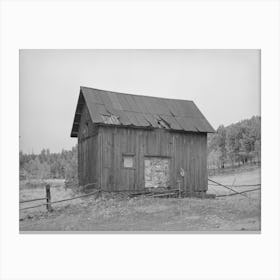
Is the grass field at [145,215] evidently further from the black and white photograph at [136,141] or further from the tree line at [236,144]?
the tree line at [236,144]

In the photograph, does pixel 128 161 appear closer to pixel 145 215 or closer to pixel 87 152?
pixel 87 152

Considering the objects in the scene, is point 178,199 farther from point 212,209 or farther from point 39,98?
point 39,98

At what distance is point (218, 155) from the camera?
34.9 feet

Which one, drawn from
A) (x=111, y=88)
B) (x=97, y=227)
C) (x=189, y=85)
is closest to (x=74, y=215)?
(x=97, y=227)

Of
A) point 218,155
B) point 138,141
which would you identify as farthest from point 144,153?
point 218,155

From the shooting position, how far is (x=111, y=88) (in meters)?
10.0

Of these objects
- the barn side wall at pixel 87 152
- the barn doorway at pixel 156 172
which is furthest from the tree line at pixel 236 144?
the barn side wall at pixel 87 152

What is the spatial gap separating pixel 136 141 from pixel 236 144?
9.21 feet

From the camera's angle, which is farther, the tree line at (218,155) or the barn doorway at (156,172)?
the barn doorway at (156,172)

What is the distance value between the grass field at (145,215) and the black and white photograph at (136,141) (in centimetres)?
2

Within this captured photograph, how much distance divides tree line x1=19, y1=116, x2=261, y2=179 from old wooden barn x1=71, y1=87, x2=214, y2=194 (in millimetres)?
398

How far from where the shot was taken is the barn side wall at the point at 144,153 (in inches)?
421

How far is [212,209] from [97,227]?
9.23ft
